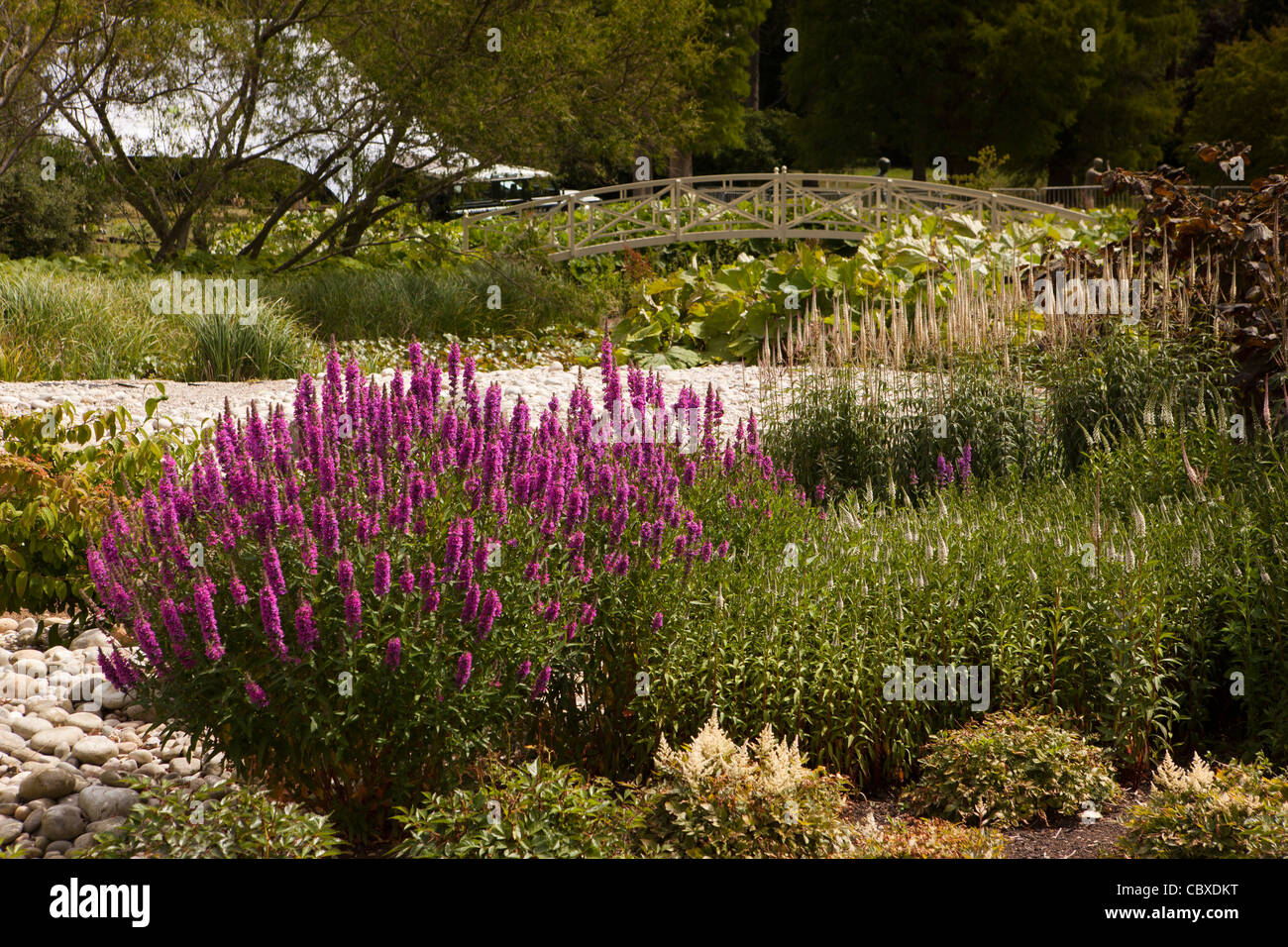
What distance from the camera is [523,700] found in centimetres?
350

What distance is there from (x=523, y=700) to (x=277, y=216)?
1317cm

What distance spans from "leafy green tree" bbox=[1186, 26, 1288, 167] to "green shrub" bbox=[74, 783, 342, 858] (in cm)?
2978

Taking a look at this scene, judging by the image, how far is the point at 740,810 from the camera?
3180 mm

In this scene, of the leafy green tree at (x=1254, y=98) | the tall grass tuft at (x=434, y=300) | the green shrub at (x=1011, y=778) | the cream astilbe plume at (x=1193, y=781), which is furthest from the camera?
the leafy green tree at (x=1254, y=98)

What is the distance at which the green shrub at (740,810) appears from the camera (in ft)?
10.4

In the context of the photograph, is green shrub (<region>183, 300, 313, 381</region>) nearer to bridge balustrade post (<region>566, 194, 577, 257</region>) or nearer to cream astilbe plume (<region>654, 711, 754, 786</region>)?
bridge balustrade post (<region>566, 194, 577, 257</region>)

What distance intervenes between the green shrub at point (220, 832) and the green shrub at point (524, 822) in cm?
24

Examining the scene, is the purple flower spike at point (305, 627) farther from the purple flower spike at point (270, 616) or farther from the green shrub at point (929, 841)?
the green shrub at point (929, 841)

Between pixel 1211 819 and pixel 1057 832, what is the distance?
2.04 feet

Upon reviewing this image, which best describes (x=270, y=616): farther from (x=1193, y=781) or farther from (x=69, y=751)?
(x=1193, y=781)

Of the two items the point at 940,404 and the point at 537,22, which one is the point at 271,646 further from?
the point at 537,22

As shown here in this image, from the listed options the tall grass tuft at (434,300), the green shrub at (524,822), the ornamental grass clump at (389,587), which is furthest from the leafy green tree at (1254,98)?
the green shrub at (524,822)

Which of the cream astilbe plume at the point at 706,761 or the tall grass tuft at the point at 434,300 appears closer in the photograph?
the cream astilbe plume at the point at 706,761

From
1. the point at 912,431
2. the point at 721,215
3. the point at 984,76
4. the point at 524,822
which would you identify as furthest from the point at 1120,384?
the point at 984,76
